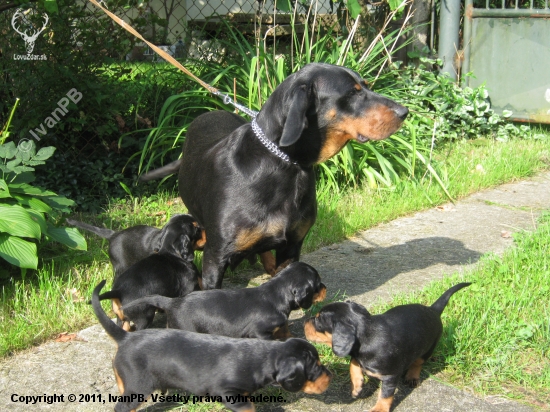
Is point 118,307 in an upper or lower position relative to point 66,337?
upper

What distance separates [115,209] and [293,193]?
9.67 ft

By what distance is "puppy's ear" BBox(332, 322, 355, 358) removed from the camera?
3.09m

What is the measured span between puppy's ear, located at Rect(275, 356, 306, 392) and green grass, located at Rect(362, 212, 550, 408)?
967mm

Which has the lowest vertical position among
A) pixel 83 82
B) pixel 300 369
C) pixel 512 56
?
pixel 300 369

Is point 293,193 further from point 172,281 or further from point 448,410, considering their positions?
point 448,410

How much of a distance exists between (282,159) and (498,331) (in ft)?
5.27

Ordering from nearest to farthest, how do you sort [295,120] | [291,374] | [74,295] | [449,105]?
[291,374] < [295,120] < [74,295] < [449,105]

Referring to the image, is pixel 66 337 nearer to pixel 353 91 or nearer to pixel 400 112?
pixel 353 91

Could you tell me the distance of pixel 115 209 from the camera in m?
6.43

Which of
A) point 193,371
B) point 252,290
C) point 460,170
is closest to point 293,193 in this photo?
point 252,290

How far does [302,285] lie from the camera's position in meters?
3.60

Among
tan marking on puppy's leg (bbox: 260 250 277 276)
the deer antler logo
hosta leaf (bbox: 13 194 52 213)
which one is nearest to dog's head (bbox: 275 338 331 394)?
tan marking on puppy's leg (bbox: 260 250 277 276)

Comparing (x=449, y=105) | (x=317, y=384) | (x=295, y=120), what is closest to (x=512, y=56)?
(x=449, y=105)

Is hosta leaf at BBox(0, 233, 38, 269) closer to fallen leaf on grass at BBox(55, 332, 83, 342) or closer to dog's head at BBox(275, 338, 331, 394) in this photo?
fallen leaf on grass at BBox(55, 332, 83, 342)
